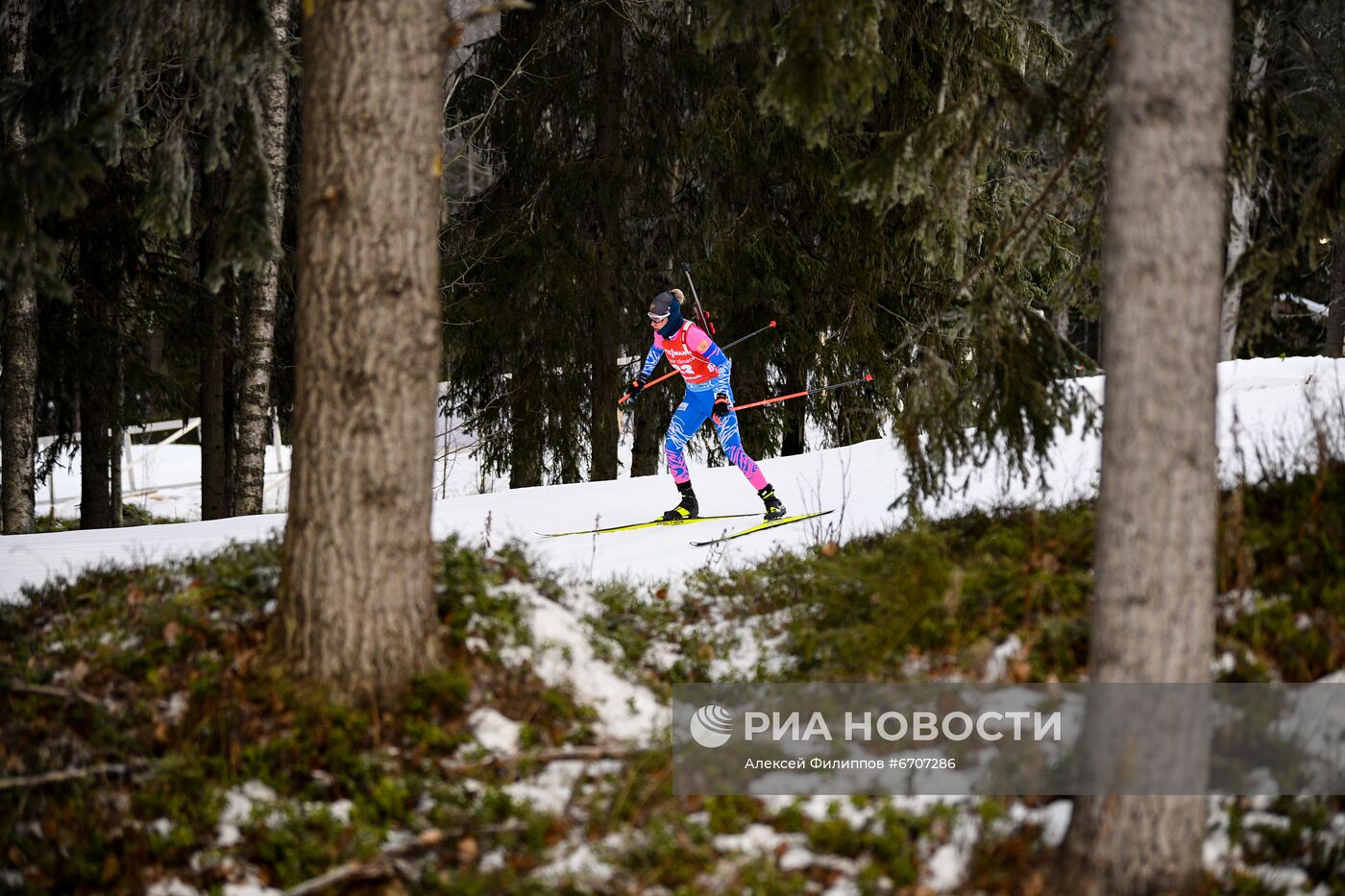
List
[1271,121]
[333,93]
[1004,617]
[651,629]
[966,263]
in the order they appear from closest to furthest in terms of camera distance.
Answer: [333,93], [1004,617], [1271,121], [651,629], [966,263]

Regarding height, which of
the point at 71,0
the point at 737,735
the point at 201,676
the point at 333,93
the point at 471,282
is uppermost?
the point at 71,0

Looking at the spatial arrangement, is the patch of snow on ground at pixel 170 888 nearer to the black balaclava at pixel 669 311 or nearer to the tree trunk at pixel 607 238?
the black balaclava at pixel 669 311

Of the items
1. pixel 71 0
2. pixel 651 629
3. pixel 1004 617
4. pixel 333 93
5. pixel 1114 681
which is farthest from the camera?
pixel 71 0

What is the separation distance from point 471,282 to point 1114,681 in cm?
1155

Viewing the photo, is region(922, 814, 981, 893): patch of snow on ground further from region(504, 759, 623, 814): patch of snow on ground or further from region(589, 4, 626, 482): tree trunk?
region(589, 4, 626, 482): tree trunk

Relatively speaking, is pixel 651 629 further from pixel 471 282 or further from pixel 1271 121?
pixel 471 282

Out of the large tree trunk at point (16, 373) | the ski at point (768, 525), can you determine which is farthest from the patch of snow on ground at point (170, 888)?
the large tree trunk at point (16, 373)

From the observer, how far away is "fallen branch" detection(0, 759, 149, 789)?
4168 mm

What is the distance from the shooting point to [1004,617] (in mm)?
5121

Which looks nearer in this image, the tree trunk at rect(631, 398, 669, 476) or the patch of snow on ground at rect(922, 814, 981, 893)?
the patch of snow on ground at rect(922, 814, 981, 893)

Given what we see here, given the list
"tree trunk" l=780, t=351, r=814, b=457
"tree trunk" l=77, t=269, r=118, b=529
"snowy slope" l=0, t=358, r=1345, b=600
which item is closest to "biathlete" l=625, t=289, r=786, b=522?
"snowy slope" l=0, t=358, r=1345, b=600

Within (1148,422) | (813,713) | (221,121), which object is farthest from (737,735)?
(221,121)

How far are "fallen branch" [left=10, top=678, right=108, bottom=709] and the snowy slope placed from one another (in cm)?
146

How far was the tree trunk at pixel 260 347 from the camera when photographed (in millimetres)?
12133
